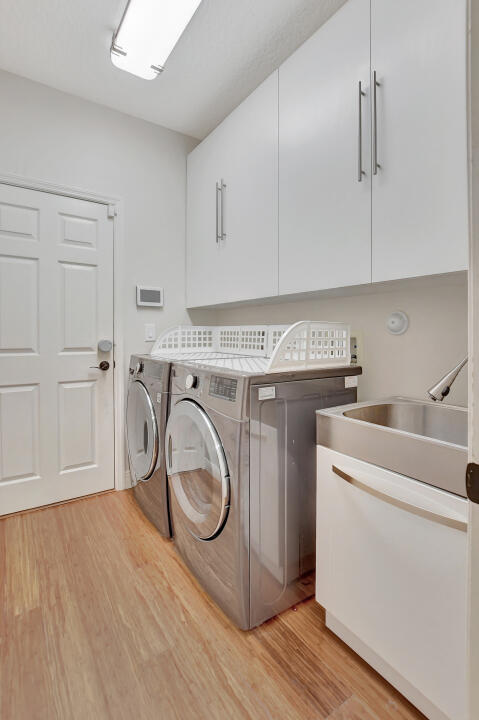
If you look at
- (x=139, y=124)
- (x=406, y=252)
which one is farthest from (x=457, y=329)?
(x=139, y=124)

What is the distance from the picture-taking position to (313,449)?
146 cm

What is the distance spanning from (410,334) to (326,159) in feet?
2.71

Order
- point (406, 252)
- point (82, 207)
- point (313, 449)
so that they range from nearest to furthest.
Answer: point (406, 252)
point (313, 449)
point (82, 207)

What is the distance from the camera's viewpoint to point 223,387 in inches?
51.8

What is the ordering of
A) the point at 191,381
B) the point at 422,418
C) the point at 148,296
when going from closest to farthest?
the point at 422,418
the point at 191,381
the point at 148,296

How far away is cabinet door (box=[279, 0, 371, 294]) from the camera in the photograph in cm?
129

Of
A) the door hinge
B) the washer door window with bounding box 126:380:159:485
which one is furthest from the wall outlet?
the door hinge

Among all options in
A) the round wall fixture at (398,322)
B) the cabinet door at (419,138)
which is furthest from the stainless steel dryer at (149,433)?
the cabinet door at (419,138)

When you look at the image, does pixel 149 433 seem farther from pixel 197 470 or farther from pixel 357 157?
pixel 357 157

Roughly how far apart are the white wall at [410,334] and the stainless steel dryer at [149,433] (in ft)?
3.25

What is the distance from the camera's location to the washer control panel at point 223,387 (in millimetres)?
1260

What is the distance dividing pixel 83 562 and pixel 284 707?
1.12 meters

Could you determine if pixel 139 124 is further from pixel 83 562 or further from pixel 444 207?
pixel 83 562

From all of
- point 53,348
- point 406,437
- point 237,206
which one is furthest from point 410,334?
point 53,348
